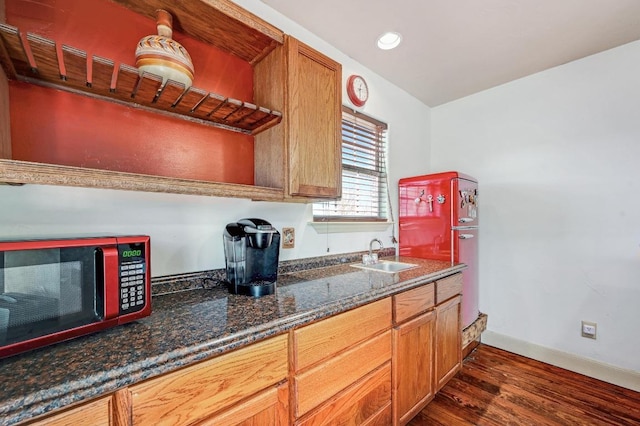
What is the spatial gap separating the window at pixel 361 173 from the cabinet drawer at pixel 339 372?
0.88 meters

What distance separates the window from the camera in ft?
6.88

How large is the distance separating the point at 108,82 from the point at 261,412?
51.2 inches

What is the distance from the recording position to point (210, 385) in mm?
783

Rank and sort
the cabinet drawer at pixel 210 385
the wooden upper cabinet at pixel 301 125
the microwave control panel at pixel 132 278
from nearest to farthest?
the cabinet drawer at pixel 210 385 < the microwave control panel at pixel 132 278 < the wooden upper cabinet at pixel 301 125

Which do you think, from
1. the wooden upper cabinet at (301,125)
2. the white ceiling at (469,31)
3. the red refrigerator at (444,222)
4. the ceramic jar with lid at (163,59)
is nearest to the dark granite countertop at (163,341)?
the wooden upper cabinet at (301,125)

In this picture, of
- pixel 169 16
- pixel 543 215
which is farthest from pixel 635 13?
pixel 169 16

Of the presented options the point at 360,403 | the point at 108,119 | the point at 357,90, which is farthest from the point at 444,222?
the point at 108,119

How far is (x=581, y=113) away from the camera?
218 cm

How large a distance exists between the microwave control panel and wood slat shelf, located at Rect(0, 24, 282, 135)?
2.07ft

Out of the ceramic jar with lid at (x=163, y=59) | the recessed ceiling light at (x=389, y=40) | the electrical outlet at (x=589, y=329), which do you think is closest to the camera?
the ceramic jar with lid at (x=163, y=59)

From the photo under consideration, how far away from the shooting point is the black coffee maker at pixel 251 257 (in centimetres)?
118

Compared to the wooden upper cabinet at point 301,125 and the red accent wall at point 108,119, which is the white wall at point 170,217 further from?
the wooden upper cabinet at point 301,125

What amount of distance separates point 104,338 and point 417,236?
2.23 m

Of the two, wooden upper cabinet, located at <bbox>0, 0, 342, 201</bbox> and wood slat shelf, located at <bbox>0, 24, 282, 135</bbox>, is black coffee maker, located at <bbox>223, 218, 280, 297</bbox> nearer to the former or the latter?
wooden upper cabinet, located at <bbox>0, 0, 342, 201</bbox>
